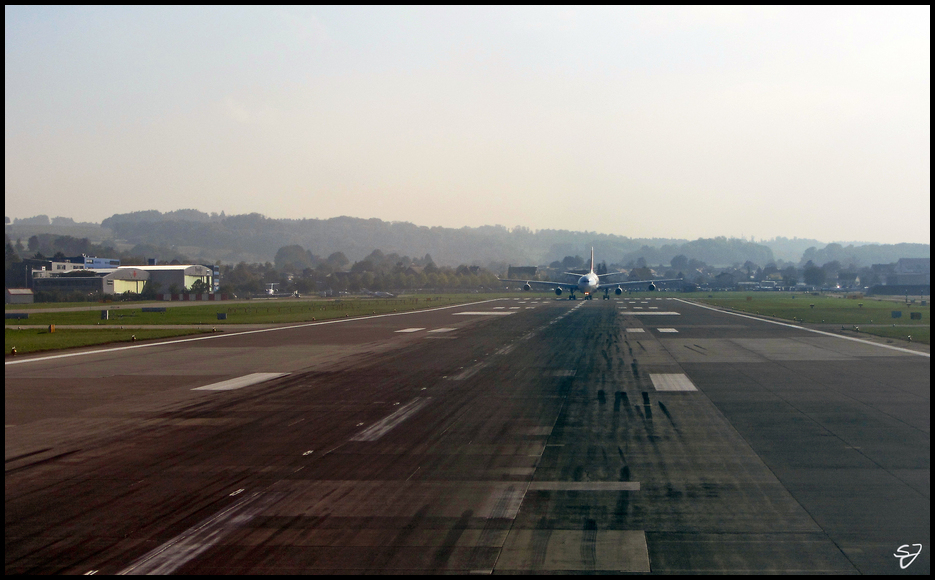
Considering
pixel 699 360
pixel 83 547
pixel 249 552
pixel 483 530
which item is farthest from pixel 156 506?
pixel 699 360

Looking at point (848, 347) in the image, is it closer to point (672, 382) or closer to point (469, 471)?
point (672, 382)

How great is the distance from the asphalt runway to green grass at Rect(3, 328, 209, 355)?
1104cm

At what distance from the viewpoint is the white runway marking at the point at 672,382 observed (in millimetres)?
20325

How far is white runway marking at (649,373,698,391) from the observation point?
20325 millimetres

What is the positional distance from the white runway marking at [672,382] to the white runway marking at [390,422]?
25.4 feet

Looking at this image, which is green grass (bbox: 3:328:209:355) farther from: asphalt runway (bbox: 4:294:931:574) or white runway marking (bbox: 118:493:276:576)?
white runway marking (bbox: 118:493:276:576)

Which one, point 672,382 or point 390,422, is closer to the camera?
point 390,422

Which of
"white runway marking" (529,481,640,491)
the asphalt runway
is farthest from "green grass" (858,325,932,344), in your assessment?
"white runway marking" (529,481,640,491)

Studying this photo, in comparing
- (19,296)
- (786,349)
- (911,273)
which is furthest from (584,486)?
(911,273)

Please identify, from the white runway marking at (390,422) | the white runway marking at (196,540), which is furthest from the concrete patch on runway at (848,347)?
the white runway marking at (196,540)

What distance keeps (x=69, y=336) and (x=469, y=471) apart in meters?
38.5

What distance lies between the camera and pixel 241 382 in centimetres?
2211

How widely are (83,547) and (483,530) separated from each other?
5.05 meters

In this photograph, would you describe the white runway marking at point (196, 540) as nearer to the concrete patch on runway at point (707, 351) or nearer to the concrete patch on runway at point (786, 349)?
the concrete patch on runway at point (707, 351)
